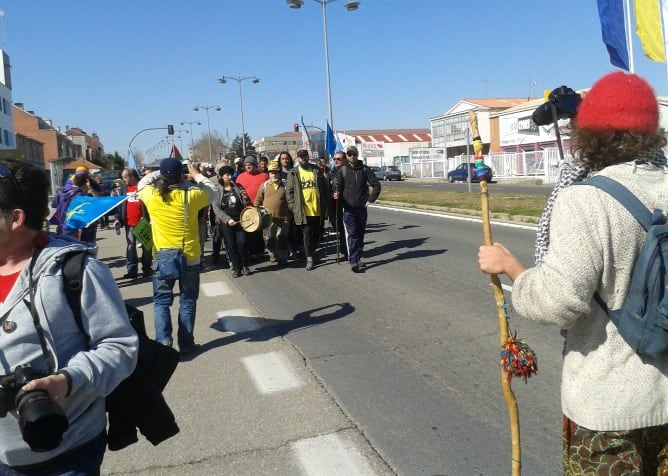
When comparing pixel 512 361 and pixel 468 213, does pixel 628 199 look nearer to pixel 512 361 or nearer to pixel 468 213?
pixel 512 361

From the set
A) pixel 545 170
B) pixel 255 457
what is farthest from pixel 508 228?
pixel 545 170

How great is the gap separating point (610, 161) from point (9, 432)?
6.80 ft

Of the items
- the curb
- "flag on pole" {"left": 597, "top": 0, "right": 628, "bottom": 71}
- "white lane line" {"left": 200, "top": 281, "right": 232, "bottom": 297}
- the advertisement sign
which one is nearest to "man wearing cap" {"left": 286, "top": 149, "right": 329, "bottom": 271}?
"white lane line" {"left": 200, "top": 281, "right": 232, "bottom": 297}

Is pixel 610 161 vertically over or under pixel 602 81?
under

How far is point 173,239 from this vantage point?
18.9 feet

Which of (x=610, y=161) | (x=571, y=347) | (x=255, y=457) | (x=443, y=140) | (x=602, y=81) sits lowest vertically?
(x=255, y=457)

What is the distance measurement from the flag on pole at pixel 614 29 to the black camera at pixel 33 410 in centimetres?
1383

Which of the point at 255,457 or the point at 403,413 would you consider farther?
the point at 403,413

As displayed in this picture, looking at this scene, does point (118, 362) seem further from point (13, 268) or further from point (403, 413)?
point (403, 413)

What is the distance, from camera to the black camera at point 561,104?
2.33m

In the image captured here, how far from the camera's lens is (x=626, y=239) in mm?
1728

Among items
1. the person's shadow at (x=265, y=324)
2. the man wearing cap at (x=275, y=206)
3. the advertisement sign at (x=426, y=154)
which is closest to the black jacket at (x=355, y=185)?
the man wearing cap at (x=275, y=206)

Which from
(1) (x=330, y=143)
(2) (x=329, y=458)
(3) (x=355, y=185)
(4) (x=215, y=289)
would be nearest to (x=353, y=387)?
(2) (x=329, y=458)

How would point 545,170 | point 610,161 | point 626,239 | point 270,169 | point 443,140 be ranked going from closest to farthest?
point 626,239 < point 610,161 < point 270,169 < point 545,170 < point 443,140
